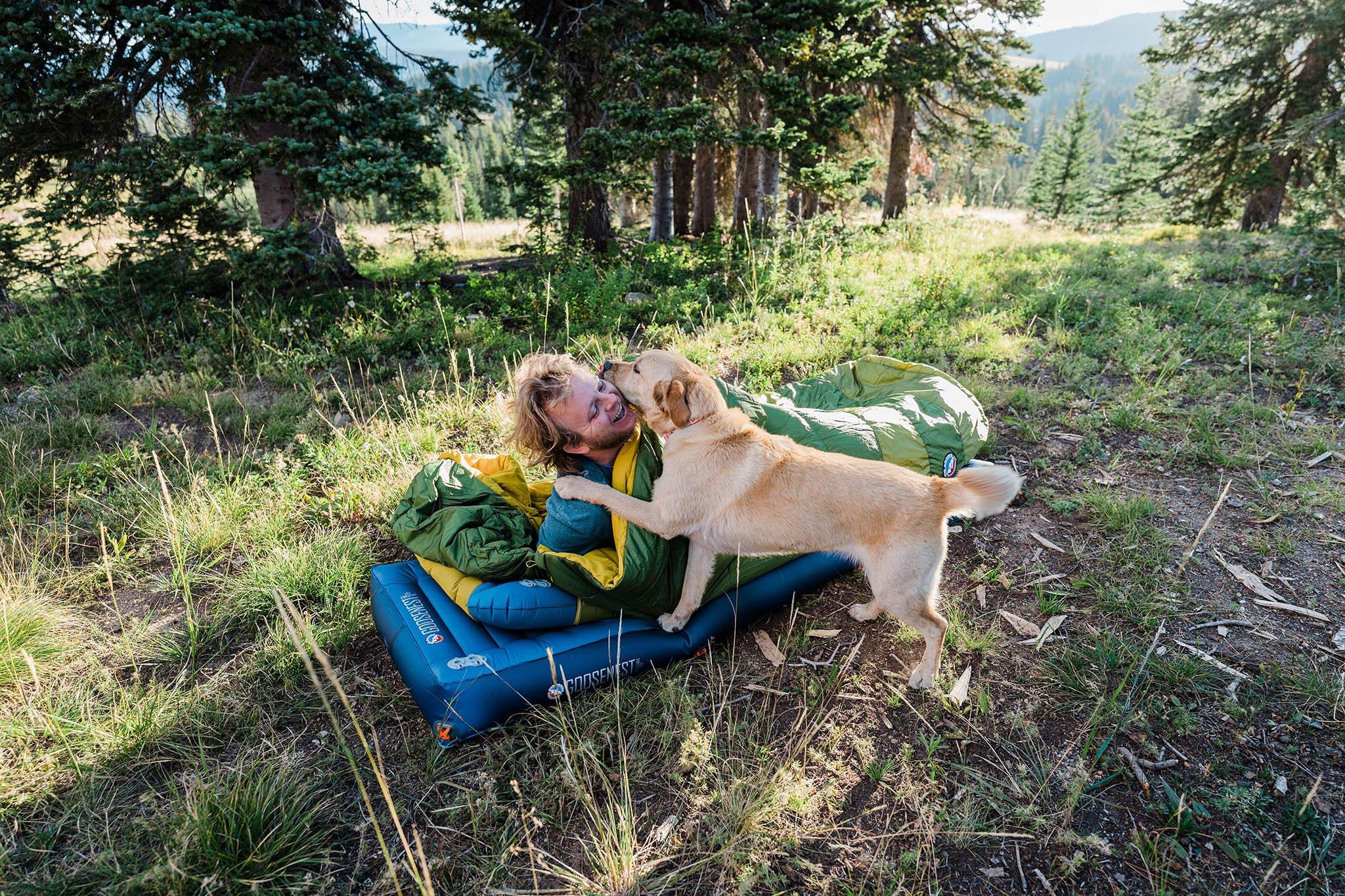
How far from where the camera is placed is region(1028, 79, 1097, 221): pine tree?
32.9 meters

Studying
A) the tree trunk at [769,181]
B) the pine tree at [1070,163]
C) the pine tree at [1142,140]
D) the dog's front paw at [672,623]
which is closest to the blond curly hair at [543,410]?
the dog's front paw at [672,623]

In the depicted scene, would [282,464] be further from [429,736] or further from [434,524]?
[429,736]

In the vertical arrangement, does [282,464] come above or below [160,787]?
above

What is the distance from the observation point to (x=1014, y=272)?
9062 millimetres

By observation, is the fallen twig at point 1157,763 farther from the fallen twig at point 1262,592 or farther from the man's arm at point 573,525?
the man's arm at point 573,525

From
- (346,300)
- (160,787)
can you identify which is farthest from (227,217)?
(160,787)

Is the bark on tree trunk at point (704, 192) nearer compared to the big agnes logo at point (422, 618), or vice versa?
the big agnes logo at point (422, 618)

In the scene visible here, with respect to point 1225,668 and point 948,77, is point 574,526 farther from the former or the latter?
point 948,77

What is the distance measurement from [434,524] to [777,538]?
203cm

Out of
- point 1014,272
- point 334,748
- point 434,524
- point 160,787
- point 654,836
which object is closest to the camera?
point 654,836

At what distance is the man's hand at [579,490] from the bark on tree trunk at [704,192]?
43.0ft

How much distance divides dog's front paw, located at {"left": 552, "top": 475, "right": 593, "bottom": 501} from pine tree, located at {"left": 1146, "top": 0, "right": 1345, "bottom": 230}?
17277 mm

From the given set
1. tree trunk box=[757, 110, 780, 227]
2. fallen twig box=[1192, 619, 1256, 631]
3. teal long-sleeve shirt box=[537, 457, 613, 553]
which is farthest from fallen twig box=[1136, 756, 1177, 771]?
tree trunk box=[757, 110, 780, 227]

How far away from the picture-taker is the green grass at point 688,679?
2271 millimetres
